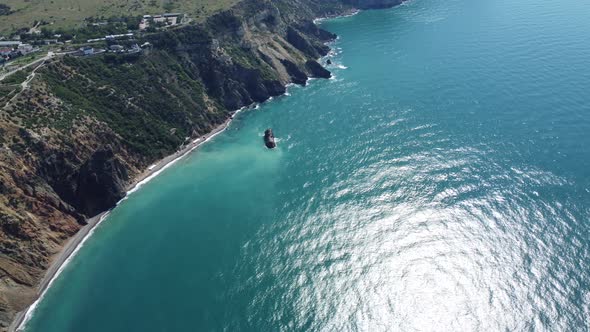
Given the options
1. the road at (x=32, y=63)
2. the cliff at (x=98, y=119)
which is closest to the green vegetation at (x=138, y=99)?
the cliff at (x=98, y=119)

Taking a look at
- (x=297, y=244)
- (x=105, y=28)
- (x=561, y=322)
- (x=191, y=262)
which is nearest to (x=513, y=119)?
(x=561, y=322)

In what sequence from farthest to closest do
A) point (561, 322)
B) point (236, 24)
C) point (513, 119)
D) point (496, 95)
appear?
point (236, 24)
point (496, 95)
point (513, 119)
point (561, 322)

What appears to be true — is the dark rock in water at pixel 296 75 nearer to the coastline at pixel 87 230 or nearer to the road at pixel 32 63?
the coastline at pixel 87 230

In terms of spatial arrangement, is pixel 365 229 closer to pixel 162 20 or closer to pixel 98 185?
pixel 98 185

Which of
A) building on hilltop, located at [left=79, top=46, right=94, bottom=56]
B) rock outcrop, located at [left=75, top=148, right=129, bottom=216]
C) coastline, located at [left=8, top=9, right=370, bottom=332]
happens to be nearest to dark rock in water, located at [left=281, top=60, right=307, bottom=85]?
coastline, located at [left=8, top=9, right=370, bottom=332]

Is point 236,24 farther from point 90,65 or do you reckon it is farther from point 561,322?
point 561,322

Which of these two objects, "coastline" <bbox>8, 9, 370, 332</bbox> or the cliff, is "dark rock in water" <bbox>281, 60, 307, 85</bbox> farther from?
"coastline" <bbox>8, 9, 370, 332</bbox>
